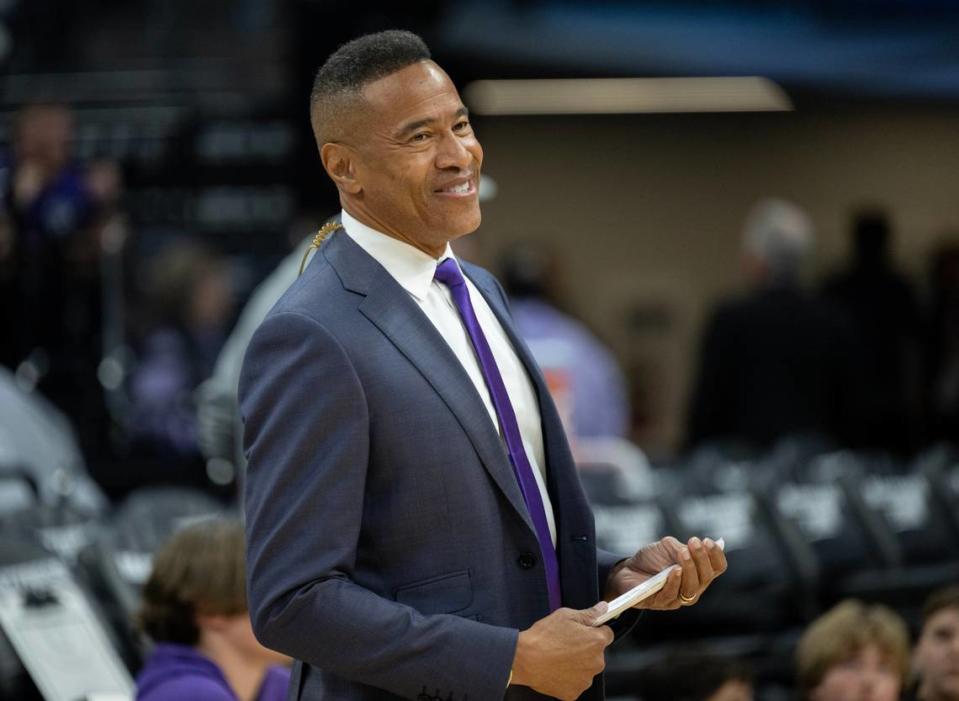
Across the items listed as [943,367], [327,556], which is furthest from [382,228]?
[943,367]

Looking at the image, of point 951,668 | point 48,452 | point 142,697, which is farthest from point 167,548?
point 48,452

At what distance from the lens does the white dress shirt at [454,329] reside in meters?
2.42

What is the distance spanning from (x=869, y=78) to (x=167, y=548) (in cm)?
927

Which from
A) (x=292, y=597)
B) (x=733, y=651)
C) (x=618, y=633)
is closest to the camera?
(x=292, y=597)

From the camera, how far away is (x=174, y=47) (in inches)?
358

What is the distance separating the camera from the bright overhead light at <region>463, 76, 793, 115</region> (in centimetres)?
1226

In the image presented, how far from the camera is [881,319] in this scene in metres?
10.6

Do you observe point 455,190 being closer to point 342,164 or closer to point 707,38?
point 342,164

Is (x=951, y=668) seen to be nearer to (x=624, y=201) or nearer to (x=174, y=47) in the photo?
(x=174, y=47)

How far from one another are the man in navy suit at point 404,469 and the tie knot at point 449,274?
2cm

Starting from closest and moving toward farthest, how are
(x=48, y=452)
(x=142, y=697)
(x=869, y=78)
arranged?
(x=142, y=697) < (x=48, y=452) < (x=869, y=78)

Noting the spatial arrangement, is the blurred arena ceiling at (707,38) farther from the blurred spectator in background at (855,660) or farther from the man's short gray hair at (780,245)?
the blurred spectator in background at (855,660)

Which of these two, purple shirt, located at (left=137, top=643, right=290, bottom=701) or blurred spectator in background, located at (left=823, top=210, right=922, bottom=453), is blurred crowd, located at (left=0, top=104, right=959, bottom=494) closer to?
blurred spectator in background, located at (left=823, top=210, right=922, bottom=453)

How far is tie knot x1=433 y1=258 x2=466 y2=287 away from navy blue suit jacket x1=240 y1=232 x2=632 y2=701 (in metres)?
0.11
